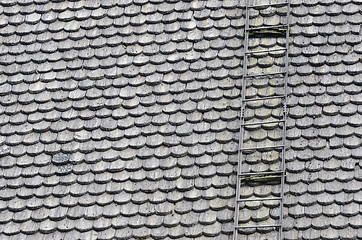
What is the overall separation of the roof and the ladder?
0.06m

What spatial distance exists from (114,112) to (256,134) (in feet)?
4.88

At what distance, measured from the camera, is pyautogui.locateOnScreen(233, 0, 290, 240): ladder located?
7199 mm

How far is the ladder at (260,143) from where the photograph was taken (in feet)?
23.6

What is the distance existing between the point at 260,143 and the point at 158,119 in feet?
3.52

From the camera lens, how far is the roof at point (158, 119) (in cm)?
734

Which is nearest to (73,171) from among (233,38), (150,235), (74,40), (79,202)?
(79,202)

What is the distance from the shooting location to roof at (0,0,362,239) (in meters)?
7.34

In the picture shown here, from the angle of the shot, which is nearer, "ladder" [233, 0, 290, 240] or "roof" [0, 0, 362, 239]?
"ladder" [233, 0, 290, 240]

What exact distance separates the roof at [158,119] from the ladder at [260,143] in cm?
6

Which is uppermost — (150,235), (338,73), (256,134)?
(338,73)

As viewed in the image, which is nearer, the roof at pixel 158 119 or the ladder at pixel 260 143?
the ladder at pixel 260 143

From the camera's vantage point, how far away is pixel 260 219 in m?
7.21

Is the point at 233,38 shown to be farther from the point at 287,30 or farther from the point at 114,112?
the point at 114,112

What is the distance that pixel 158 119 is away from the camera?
26.2 feet
